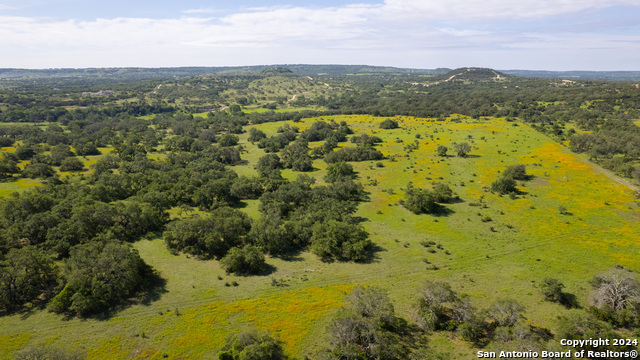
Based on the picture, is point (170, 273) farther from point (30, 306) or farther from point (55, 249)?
point (55, 249)

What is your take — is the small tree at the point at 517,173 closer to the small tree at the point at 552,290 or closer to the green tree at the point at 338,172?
the green tree at the point at 338,172

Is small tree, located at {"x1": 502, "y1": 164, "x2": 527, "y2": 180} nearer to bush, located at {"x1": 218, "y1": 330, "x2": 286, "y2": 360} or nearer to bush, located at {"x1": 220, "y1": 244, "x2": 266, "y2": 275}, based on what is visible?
bush, located at {"x1": 220, "y1": 244, "x2": 266, "y2": 275}

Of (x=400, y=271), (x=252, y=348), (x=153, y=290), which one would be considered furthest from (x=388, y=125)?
(x=252, y=348)

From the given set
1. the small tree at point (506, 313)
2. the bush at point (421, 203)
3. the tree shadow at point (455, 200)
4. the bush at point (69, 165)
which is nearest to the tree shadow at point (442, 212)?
the bush at point (421, 203)

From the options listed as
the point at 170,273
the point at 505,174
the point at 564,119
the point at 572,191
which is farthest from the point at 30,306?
the point at 564,119

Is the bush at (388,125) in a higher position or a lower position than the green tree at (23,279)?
higher
